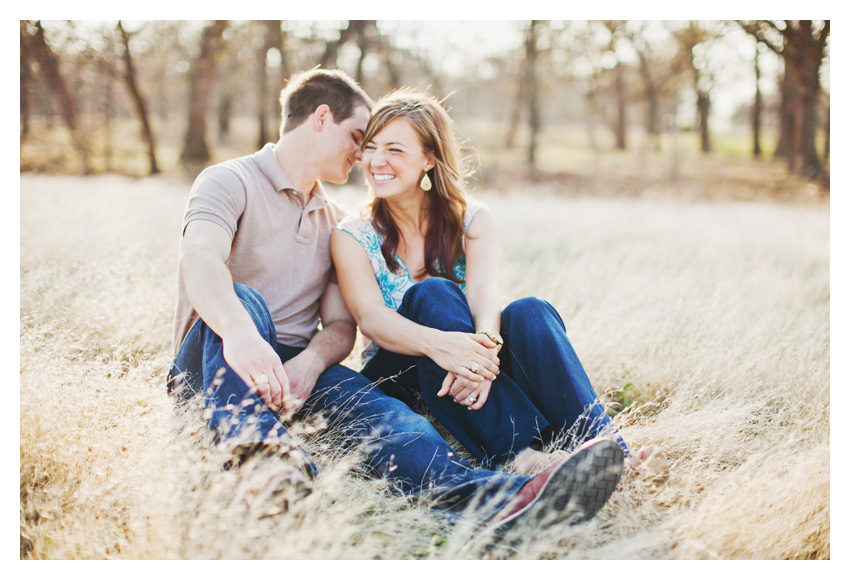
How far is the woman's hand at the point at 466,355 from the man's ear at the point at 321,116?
3.87ft

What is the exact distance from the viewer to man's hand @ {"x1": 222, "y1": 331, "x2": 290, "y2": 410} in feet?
6.33

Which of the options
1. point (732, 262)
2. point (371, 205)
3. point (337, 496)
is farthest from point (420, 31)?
point (337, 496)

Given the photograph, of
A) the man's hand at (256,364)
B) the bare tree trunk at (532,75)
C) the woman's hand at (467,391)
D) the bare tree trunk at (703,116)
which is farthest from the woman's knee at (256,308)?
the bare tree trunk at (703,116)

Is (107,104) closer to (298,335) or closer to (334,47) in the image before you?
(334,47)

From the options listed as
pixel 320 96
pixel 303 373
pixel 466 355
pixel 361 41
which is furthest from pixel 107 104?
pixel 466 355

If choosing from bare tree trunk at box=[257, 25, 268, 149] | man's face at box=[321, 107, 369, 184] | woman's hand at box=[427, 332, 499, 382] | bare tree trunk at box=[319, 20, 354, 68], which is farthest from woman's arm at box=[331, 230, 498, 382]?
bare tree trunk at box=[257, 25, 268, 149]

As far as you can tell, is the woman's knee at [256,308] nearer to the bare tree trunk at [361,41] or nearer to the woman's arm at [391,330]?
the woman's arm at [391,330]

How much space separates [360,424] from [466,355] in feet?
1.59

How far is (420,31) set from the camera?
769cm

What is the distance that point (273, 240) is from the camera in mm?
2527

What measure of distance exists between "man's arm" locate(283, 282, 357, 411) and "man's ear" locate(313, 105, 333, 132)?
29.5 inches

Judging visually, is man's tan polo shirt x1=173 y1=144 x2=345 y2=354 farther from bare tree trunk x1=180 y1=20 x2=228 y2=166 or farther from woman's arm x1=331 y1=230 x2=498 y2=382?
bare tree trunk x1=180 y1=20 x2=228 y2=166

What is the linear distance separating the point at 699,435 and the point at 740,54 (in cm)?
681
